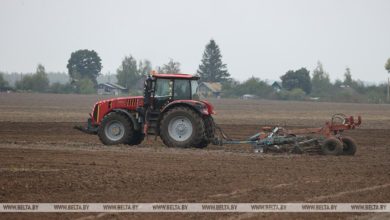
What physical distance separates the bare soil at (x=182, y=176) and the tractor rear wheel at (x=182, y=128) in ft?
1.22

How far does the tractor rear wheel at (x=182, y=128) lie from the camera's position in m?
14.7

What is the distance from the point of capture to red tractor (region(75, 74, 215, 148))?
48.7 ft

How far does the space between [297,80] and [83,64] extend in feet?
170

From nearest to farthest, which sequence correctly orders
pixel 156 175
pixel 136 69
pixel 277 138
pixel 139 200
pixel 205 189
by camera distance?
pixel 139 200
pixel 205 189
pixel 156 175
pixel 277 138
pixel 136 69

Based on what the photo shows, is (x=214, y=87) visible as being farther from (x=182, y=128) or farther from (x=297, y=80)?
(x=182, y=128)

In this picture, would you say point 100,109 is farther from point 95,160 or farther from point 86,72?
point 86,72

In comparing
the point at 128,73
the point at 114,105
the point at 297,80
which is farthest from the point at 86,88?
the point at 114,105

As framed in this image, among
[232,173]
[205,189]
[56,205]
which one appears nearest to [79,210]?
[56,205]

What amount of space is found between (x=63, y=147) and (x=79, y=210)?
8.01m

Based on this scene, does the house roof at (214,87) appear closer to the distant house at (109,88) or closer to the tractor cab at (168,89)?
the distant house at (109,88)

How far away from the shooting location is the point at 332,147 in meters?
13.5

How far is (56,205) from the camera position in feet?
25.0

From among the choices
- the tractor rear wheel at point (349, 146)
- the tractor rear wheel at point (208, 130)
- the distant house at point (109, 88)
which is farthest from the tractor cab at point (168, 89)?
the distant house at point (109, 88)

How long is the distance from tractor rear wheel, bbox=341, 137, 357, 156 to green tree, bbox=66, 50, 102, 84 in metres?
115
